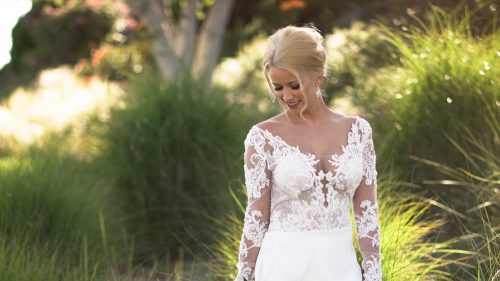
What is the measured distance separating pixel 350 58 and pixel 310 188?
609 cm

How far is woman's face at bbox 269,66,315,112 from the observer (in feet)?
9.64

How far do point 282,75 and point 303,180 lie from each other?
37cm

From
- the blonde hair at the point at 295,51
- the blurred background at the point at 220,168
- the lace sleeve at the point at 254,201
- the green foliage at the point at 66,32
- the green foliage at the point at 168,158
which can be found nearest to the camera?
the blonde hair at the point at 295,51

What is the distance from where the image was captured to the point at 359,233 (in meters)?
3.14

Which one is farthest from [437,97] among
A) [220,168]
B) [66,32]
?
[66,32]

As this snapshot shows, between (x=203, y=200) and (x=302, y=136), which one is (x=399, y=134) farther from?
(x=302, y=136)

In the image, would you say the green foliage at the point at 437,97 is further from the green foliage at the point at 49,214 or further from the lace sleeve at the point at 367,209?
the lace sleeve at the point at 367,209

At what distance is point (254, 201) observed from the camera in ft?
10.0

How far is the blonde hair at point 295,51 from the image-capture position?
2.92 meters

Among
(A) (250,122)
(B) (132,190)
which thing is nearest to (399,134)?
(A) (250,122)

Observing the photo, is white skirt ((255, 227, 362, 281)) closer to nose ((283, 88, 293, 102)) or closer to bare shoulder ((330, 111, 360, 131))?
bare shoulder ((330, 111, 360, 131))

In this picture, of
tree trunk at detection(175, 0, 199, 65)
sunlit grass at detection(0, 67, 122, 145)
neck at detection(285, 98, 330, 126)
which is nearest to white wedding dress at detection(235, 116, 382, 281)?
neck at detection(285, 98, 330, 126)

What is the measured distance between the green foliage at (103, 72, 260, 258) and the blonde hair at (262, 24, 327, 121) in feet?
Answer: 12.9

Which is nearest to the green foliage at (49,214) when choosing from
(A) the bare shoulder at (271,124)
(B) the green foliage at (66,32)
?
(A) the bare shoulder at (271,124)
